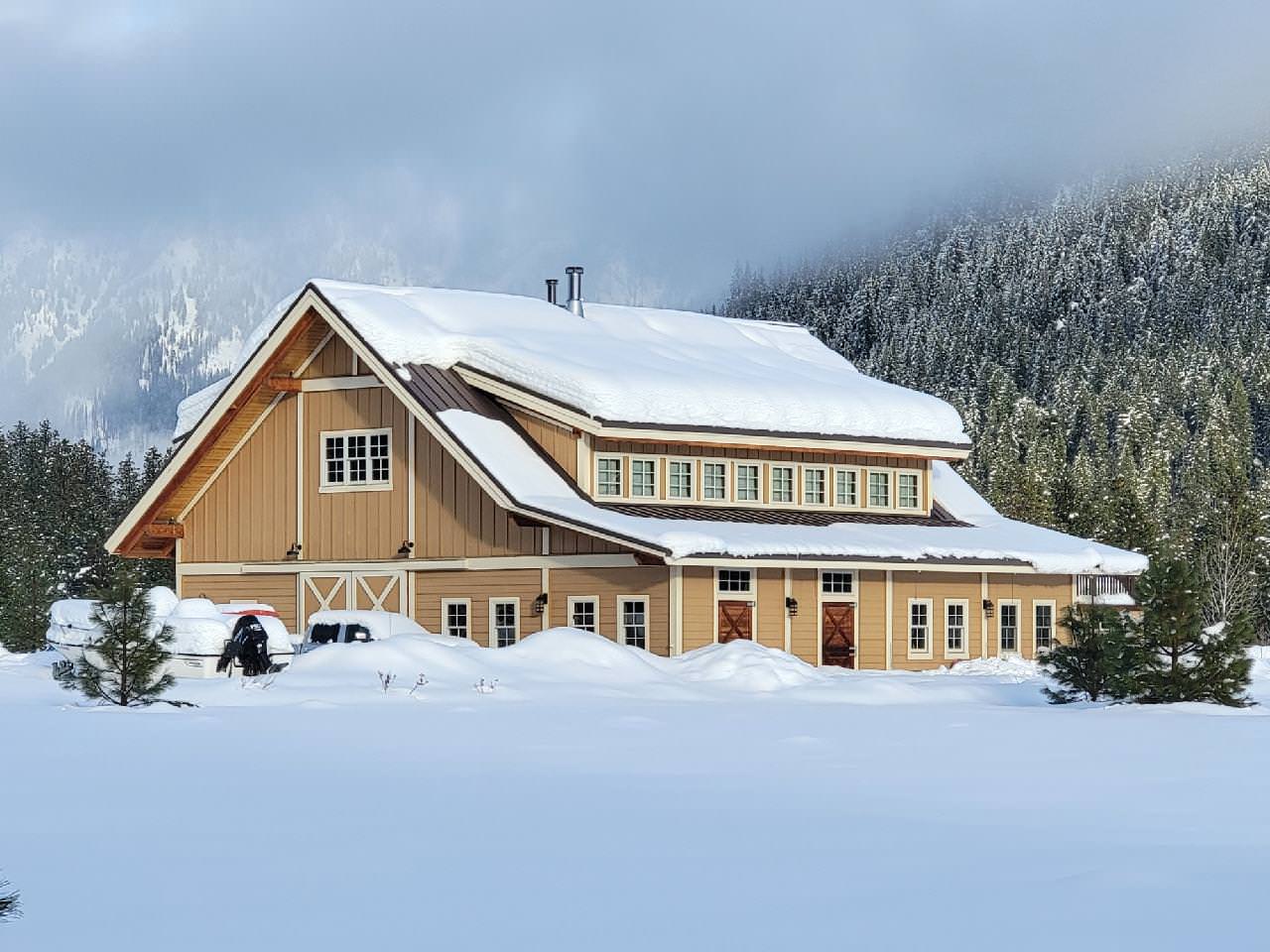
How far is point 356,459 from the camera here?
39.1 m

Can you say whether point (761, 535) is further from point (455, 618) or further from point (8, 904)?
point (8, 904)

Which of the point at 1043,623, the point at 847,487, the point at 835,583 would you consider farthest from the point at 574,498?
the point at 1043,623

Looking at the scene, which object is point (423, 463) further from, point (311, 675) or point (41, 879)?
point (41, 879)

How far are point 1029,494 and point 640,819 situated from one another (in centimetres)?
6995

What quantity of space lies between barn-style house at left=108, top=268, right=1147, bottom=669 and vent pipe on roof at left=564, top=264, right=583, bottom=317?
1.45 metres

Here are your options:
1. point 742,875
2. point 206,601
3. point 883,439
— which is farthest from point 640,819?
point 883,439

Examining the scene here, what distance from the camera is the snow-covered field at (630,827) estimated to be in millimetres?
9805

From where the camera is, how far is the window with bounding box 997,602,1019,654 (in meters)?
40.4

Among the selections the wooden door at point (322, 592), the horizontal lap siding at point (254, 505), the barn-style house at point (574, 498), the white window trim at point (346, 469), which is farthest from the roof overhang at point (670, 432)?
the wooden door at point (322, 592)

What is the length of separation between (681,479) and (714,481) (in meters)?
0.87

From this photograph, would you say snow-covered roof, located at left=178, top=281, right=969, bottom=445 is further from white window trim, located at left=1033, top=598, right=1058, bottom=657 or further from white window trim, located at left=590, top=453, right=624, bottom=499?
white window trim, located at left=1033, top=598, right=1058, bottom=657

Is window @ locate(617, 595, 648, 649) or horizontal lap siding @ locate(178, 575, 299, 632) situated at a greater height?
horizontal lap siding @ locate(178, 575, 299, 632)

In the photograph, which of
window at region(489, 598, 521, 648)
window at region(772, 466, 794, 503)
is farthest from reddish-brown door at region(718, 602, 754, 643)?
window at region(772, 466, 794, 503)

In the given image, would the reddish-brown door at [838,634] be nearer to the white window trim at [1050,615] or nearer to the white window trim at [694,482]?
the white window trim at [694,482]
